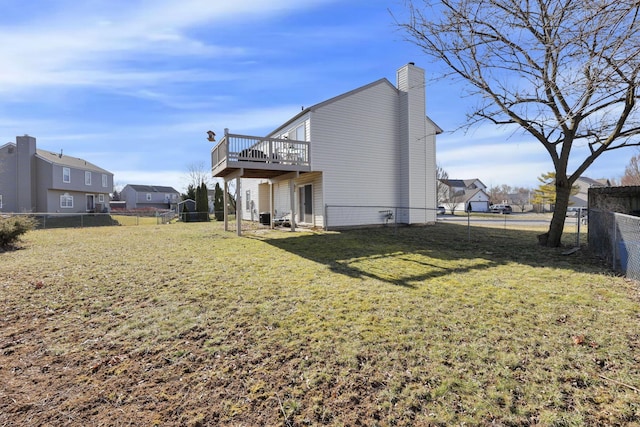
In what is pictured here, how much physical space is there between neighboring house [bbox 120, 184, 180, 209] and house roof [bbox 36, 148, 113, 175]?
19125mm

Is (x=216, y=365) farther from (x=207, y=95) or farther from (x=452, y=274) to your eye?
(x=207, y=95)

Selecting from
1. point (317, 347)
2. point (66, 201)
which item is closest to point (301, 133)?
point (317, 347)

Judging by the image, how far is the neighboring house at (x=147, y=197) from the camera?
55812 mm

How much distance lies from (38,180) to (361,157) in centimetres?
3314

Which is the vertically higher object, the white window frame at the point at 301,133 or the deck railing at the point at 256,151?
the white window frame at the point at 301,133

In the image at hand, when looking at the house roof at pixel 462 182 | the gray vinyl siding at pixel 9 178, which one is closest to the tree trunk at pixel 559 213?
the gray vinyl siding at pixel 9 178

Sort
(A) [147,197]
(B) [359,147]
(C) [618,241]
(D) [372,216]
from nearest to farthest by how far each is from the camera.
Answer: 1. (C) [618,241]
2. (B) [359,147]
3. (D) [372,216]
4. (A) [147,197]

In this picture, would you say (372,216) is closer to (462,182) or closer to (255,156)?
(255,156)

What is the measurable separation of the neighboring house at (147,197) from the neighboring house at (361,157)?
158 feet

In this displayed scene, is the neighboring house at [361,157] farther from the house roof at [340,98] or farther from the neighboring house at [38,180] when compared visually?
the neighboring house at [38,180]

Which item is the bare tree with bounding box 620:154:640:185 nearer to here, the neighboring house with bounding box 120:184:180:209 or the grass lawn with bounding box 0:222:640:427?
the grass lawn with bounding box 0:222:640:427

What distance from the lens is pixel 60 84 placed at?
382 inches

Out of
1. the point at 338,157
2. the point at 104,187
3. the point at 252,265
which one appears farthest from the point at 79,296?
the point at 104,187

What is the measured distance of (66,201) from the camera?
104 ft
